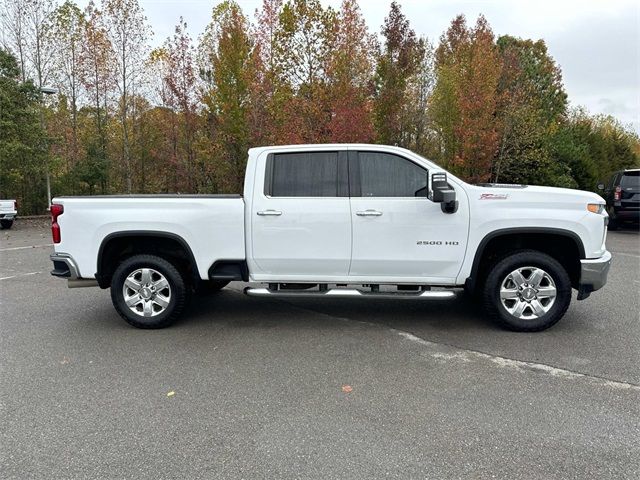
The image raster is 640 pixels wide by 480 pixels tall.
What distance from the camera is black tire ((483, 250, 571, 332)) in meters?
4.96

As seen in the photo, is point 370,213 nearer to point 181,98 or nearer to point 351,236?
point 351,236

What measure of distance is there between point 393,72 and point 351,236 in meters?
18.0

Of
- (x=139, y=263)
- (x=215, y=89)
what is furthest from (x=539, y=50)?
(x=139, y=263)

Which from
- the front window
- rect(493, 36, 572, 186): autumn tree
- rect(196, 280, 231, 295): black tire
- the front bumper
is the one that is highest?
rect(493, 36, 572, 186): autumn tree

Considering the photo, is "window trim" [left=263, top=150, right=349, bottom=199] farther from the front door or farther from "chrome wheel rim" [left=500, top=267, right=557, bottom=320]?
"chrome wheel rim" [left=500, top=267, right=557, bottom=320]

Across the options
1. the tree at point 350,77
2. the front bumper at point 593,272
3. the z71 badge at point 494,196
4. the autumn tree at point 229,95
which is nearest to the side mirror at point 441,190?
the z71 badge at point 494,196

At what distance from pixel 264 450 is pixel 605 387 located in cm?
277

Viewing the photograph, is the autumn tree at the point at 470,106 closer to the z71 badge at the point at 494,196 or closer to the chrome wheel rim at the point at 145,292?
the z71 badge at the point at 494,196

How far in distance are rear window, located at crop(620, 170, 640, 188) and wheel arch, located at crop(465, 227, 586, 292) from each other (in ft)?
36.0

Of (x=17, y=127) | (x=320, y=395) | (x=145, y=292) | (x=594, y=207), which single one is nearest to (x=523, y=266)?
(x=594, y=207)

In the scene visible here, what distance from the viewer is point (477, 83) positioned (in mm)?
20109

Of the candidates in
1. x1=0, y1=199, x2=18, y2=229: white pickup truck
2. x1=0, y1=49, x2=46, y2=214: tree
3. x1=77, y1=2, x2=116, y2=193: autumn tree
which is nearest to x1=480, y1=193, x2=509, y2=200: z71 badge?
x1=0, y1=199, x2=18, y2=229: white pickup truck

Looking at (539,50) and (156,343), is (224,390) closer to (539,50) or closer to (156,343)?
(156,343)

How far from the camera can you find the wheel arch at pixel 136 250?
5.20 meters
